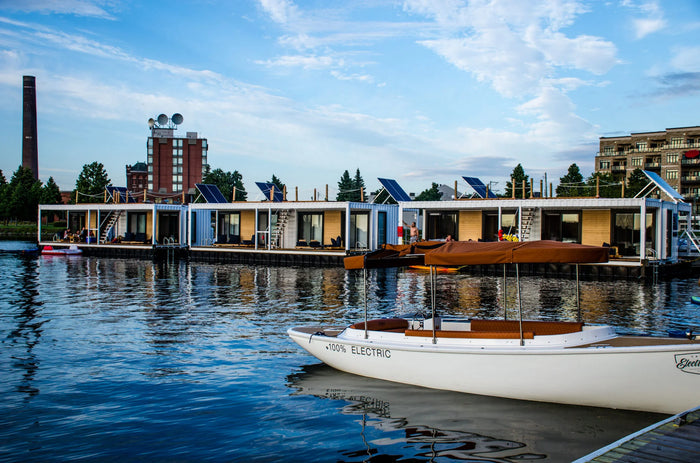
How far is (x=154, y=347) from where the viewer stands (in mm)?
14469

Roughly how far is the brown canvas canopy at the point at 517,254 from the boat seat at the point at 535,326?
1375 millimetres

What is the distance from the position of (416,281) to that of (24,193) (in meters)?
92.5

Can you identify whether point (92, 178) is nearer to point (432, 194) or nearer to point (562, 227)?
point (432, 194)

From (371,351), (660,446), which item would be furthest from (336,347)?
(660,446)

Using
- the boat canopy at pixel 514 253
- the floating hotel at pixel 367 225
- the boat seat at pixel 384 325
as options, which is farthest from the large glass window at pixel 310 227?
the boat canopy at pixel 514 253

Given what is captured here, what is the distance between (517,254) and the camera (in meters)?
10.1

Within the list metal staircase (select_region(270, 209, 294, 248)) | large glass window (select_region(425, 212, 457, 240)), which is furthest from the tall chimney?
large glass window (select_region(425, 212, 457, 240))

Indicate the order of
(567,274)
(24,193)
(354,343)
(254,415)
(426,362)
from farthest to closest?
(24,193)
(567,274)
(354,343)
(426,362)
(254,415)

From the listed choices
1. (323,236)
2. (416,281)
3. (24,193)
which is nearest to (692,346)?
(416,281)

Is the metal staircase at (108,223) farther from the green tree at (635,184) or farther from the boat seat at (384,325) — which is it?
the green tree at (635,184)

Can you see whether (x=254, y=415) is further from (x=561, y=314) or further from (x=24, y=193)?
(x=24, y=193)

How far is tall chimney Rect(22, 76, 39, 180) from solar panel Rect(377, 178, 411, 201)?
9609 cm

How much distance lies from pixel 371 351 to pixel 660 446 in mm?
5785

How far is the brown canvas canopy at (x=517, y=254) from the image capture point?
9859 mm
